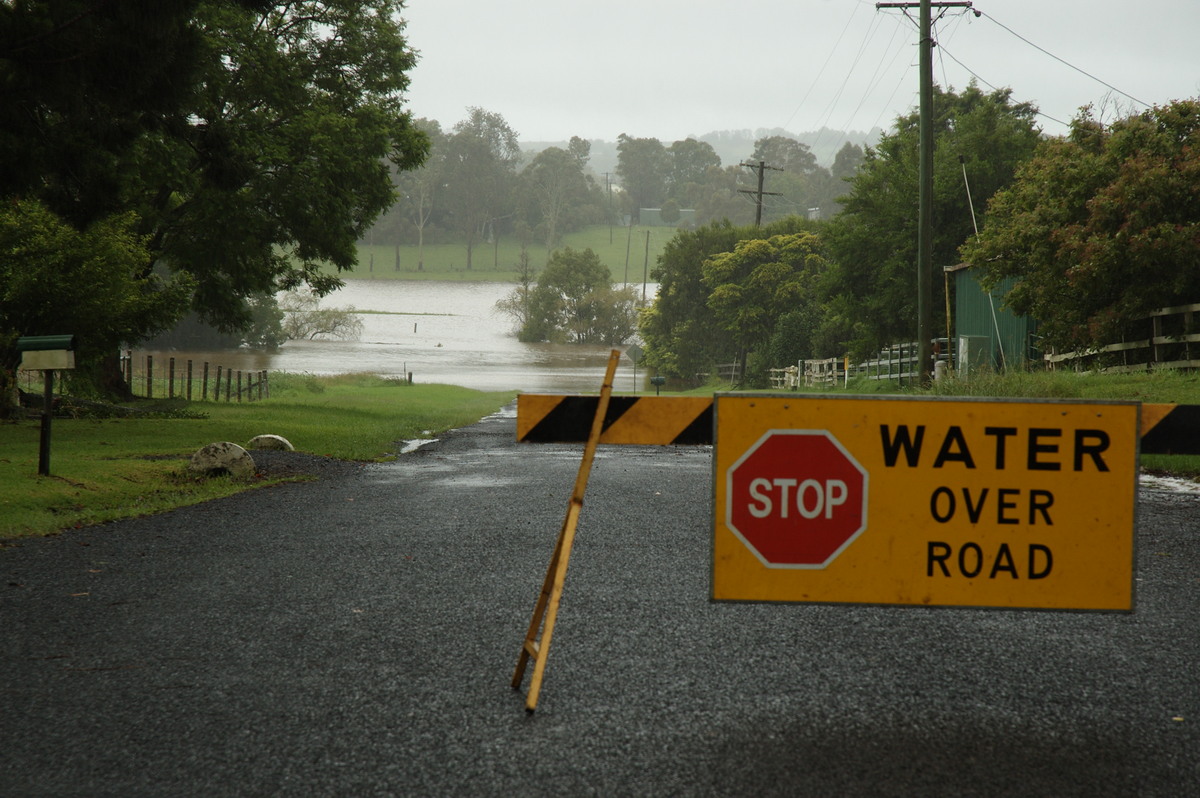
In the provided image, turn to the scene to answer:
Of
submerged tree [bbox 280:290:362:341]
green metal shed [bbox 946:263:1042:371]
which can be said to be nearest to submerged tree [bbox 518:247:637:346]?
submerged tree [bbox 280:290:362:341]

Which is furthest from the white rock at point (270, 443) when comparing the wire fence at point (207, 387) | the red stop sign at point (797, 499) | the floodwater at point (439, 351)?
the floodwater at point (439, 351)

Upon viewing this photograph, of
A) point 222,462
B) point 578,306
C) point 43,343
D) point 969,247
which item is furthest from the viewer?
point 578,306

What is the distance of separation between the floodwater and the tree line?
27.5ft

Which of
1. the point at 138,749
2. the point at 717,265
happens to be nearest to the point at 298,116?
the point at 138,749

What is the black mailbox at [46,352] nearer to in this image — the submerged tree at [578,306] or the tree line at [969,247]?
the tree line at [969,247]

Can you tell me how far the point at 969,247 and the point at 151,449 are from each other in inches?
897

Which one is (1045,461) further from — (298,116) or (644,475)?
(298,116)

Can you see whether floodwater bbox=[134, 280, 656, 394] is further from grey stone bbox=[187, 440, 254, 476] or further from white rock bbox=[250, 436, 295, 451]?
grey stone bbox=[187, 440, 254, 476]

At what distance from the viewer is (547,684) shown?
14.5 ft

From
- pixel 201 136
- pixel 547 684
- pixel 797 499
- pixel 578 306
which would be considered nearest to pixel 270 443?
pixel 201 136

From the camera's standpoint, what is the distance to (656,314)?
73.1 metres

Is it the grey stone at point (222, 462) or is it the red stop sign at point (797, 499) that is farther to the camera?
the grey stone at point (222, 462)

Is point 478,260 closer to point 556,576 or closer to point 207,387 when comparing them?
point 207,387

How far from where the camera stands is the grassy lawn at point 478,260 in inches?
5502
